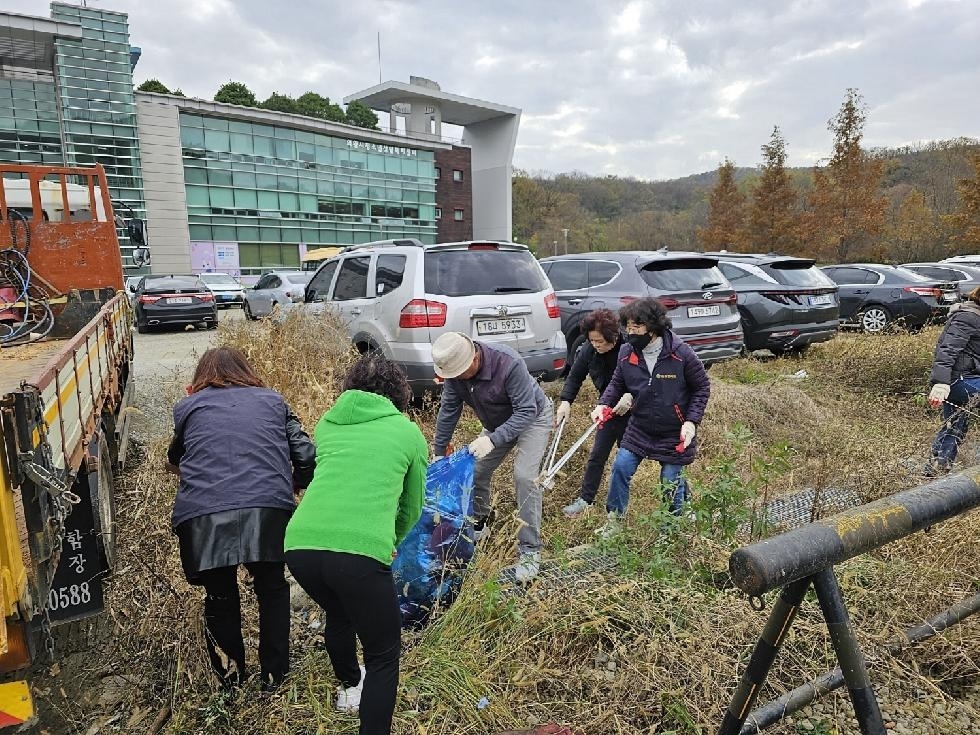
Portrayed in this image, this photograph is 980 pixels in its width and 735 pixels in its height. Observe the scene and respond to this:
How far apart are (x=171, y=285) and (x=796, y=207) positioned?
24.4m

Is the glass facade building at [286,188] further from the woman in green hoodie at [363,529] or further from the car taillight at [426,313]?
the woman in green hoodie at [363,529]

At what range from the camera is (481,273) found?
6.14 m

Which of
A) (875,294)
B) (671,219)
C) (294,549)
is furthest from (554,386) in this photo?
(671,219)

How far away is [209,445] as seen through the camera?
2.56 meters

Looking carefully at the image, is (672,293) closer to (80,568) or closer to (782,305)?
(782,305)

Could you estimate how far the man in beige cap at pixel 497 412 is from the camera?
135 inches

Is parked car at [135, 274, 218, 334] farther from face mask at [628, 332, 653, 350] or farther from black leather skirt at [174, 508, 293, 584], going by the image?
black leather skirt at [174, 508, 293, 584]

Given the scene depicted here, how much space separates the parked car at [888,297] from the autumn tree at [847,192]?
10.8 meters

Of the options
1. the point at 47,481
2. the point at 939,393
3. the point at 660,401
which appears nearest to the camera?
the point at 47,481

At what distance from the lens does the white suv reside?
19.1ft

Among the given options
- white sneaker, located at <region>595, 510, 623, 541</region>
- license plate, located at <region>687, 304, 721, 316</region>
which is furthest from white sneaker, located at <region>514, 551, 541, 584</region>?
license plate, located at <region>687, 304, 721, 316</region>

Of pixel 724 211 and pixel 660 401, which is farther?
pixel 724 211

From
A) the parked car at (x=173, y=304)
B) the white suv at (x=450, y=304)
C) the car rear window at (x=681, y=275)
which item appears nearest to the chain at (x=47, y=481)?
the white suv at (x=450, y=304)

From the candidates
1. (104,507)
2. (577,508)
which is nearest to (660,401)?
(577,508)
